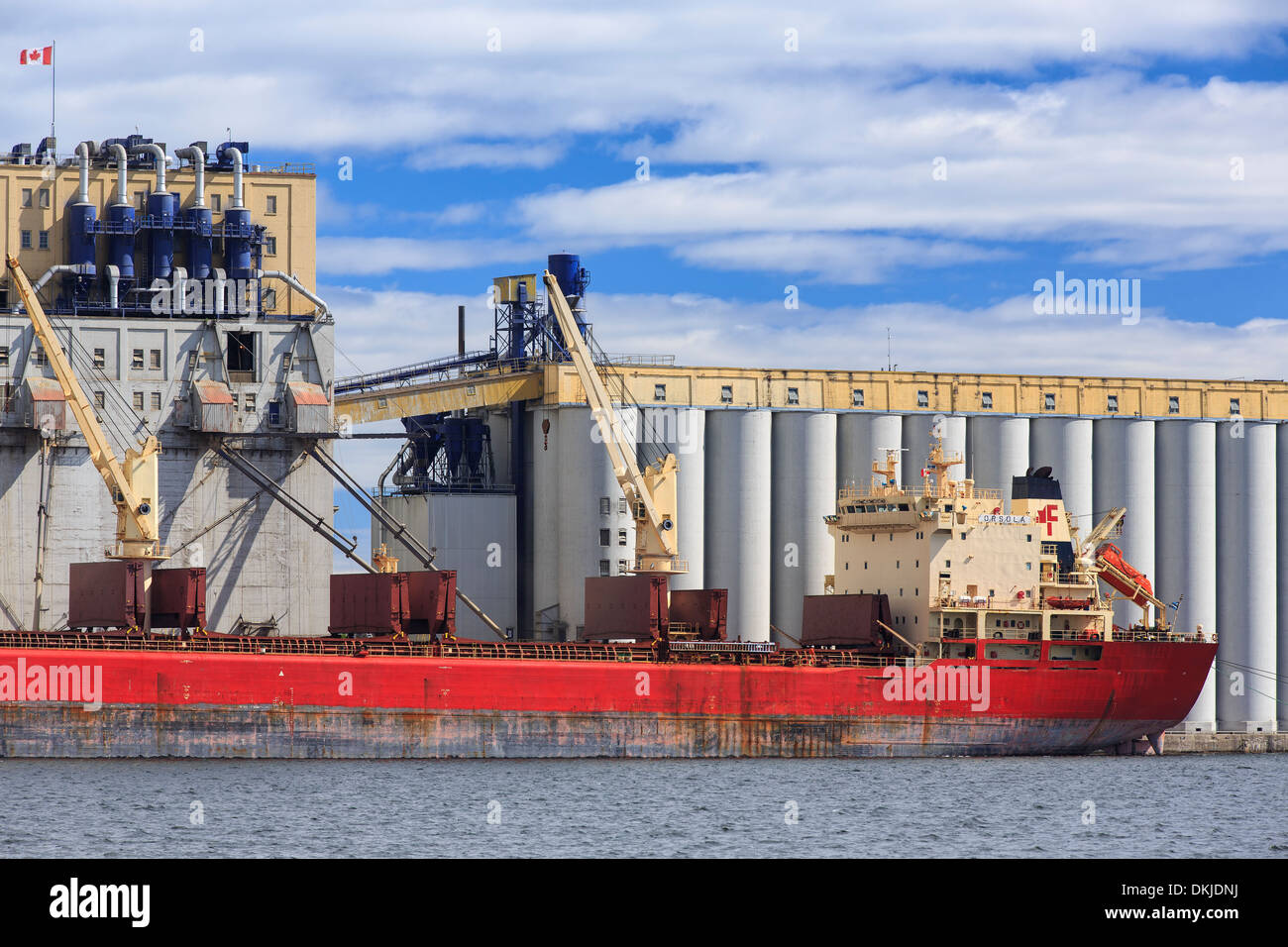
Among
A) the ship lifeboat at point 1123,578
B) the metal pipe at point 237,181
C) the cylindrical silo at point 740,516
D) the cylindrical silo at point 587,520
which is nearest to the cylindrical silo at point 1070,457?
the ship lifeboat at point 1123,578

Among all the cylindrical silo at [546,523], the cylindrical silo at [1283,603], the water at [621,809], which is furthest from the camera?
the cylindrical silo at [1283,603]

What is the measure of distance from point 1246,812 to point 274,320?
3659 centimetres

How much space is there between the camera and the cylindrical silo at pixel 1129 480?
6938 cm

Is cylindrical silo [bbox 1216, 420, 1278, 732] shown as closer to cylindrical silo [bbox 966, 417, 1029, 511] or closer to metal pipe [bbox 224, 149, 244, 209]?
cylindrical silo [bbox 966, 417, 1029, 511]

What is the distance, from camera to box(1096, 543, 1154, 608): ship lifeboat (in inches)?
2302

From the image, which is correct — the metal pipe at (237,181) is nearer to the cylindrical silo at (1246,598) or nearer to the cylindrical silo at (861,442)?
the cylindrical silo at (861,442)

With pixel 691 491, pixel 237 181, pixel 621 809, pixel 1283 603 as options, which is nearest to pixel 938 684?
pixel 691 491

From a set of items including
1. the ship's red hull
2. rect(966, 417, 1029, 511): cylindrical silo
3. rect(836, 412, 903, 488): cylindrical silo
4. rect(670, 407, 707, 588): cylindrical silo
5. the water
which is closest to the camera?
the water

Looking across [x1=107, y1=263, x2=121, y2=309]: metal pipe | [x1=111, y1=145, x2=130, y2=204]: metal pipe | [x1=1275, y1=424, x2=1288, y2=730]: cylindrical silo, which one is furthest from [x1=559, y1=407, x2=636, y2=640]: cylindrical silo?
[x1=1275, y1=424, x2=1288, y2=730]: cylindrical silo

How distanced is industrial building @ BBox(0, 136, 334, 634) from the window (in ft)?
0.20

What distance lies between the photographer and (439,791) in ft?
139

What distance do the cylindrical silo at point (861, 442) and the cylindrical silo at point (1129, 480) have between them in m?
8.72

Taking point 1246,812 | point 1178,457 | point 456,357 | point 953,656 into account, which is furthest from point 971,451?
point 1246,812

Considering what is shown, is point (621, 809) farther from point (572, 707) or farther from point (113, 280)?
point (113, 280)
